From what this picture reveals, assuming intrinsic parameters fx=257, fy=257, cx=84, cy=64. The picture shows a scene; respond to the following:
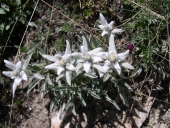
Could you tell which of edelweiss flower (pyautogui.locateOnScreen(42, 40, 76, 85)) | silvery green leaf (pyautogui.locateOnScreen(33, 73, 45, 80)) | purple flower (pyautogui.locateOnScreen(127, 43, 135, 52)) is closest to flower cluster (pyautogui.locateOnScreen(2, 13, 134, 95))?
edelweiss flower (pyautogui.locateOnScreen(42, 40, 76, 85))

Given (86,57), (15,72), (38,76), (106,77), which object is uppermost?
(86,57)

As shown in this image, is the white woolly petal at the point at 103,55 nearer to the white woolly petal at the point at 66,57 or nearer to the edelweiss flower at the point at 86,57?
the edelweiss flower at the point at 86,57

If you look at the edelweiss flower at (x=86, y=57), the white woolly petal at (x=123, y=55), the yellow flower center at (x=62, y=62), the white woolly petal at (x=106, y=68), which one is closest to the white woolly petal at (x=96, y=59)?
Result: the edelweiss flower at (x=86, y=57)

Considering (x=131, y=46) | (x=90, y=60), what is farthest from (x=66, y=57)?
(x=131, y=46)

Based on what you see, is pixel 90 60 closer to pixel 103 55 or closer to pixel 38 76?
pixel 103 55

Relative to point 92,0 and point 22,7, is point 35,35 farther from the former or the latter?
point 92,0

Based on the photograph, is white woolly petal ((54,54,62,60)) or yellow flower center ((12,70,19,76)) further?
yellow flower center ((12,70,19,76))

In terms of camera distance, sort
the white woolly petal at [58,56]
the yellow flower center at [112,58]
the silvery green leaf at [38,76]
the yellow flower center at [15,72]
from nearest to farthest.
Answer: the yellow flower center at [112,58]
the white woolly petal at [58,56]
the yellow flower center at [15,72]
the silvery green leaf at [38,76]

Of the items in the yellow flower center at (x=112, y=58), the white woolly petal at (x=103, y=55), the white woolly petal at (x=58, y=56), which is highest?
the white woolly petal at (x=58, y=56)

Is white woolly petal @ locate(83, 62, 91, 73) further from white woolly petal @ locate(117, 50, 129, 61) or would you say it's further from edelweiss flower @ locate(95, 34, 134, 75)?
white woolly petal @ locate(117, 50, 129, 61)

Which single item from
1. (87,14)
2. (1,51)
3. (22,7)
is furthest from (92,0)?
(1,51)

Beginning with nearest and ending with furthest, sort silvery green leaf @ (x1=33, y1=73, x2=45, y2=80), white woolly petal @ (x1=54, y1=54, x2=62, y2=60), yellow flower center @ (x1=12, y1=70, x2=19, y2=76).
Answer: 1. white woolly petal @ (x1=54, y1=54, x2=62, y2=60)
2. yellow flower center @ (x1=12, y1=70, x2=19, y2=76)
3. silvery green leaf @ (x1=33, y1=73, x2=45, y2=80)
